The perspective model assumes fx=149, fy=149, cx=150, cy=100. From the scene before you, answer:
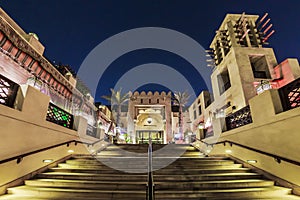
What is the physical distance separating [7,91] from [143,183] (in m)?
4.55

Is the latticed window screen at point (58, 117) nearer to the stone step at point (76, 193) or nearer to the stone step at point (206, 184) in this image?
the stone step at point (76, 193)

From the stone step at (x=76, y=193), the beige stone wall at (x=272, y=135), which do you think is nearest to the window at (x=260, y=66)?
the beige stone wall at (x=272, y=135)

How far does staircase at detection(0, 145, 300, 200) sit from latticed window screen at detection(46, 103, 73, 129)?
180 centimetres

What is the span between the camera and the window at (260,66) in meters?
15.0

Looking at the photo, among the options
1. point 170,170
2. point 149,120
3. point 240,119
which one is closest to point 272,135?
point 240,119

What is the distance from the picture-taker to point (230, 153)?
21.6ft

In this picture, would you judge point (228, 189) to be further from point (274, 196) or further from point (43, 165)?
point (43, 165)

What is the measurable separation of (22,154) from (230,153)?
24.9 feet

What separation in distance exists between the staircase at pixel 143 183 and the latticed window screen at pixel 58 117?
71.0 inches

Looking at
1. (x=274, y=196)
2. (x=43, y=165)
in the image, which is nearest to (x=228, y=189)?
(x=274, y=196)

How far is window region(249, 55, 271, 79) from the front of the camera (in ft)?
49.3

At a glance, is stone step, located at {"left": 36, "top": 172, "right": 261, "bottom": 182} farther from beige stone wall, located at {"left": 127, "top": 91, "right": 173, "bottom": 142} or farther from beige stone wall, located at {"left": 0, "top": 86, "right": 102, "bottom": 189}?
beige stone wall, located at {"left": 127, "top": 91, "right": 173, "bottom": 142}

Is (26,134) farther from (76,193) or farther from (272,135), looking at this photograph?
(272,135)

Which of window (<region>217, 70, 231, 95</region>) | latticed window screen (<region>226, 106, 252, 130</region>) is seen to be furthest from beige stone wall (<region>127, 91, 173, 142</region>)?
latticed window screen (<region>226, 106, 252, 130</region>)
